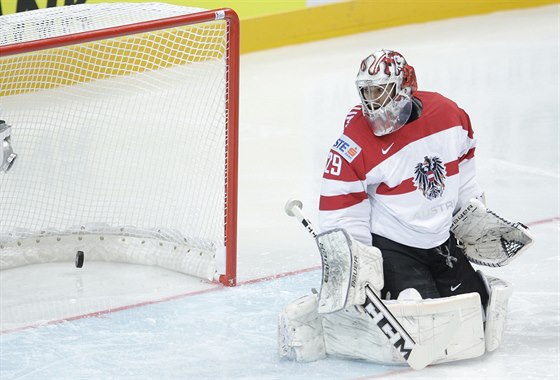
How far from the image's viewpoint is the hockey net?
4.96 meters

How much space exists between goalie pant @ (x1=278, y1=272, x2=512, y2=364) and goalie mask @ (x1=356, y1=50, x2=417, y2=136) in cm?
58

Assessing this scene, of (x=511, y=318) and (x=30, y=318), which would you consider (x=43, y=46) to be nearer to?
(x=30, y=318)

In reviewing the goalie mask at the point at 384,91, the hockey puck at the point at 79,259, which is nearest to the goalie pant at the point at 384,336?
the goalie mask at the point at 384,91

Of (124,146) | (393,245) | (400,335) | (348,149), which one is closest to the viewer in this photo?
(400,335)

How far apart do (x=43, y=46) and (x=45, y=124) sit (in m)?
1.15

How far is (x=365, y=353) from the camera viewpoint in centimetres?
425

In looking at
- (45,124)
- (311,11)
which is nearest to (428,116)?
(45,124)

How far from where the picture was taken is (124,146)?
6.03 meters

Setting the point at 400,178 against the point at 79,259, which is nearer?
the point at 400,178

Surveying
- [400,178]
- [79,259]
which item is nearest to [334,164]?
[400,178]

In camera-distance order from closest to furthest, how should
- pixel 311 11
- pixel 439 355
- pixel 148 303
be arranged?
pixel 439 355 < pixel 148 303 < pixel 311 11

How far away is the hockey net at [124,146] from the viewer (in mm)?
4965

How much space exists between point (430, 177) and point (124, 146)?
2114 mm

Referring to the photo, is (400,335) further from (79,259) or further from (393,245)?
(79,259)
